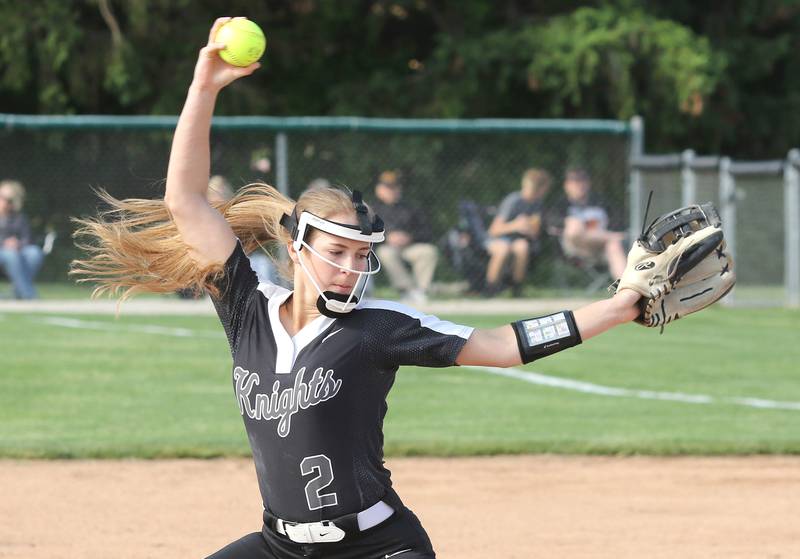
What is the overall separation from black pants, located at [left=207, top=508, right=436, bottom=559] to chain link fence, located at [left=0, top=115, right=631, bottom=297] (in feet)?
36.2

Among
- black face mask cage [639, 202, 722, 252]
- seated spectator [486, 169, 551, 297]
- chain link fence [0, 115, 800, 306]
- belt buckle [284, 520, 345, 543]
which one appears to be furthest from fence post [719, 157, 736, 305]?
belt buckle [284, 520, 345, 543]

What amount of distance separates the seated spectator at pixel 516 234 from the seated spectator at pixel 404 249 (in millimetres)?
736

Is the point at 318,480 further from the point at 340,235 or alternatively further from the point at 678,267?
the point at 678,267

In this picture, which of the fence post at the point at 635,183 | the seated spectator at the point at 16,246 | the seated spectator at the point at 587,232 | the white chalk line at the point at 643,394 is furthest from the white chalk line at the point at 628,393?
the fence post at the point at 635,183

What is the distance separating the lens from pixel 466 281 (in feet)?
49.5

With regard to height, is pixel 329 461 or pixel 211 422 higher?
pixel 329 461

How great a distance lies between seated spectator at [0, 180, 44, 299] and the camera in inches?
555

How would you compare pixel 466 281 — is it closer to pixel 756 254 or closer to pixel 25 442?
pixel 756 254

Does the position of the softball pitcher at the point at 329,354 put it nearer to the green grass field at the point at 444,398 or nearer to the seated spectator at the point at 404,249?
the green grass field at the point at 444,398

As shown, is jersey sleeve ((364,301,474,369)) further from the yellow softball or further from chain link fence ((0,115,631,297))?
chain link fence ((0,115,631,297))

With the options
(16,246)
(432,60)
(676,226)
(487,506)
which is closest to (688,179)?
(432,60)

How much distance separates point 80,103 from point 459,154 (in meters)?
6.94

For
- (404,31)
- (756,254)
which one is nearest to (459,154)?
(756,254)

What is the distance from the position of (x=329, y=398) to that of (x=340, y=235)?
461 millimetres
